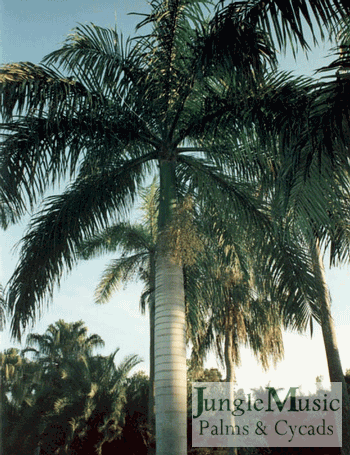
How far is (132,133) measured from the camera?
7.96 meters

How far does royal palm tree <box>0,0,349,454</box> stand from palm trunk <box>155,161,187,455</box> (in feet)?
0.05

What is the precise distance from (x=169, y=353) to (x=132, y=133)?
3470mm

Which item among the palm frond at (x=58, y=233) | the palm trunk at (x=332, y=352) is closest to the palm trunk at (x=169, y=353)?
the palm frond at (x=58, y=233)

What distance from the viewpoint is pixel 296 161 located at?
5.74 meters

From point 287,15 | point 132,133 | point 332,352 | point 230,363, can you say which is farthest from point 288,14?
point 230,363

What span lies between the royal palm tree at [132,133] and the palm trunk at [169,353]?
0.6 inches

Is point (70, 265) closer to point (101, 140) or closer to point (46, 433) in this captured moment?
point (101, 140)

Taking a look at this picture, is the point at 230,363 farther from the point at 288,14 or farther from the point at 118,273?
the point at 288,14

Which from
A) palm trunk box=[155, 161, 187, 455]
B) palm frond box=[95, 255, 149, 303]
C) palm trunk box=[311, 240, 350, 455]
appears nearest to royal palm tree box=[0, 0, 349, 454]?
palm trunk box=[155, 161, 187, 455]

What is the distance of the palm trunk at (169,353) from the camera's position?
645cm

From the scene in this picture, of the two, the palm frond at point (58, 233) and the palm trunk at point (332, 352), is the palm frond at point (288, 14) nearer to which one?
the palm frond at point (58, 233)

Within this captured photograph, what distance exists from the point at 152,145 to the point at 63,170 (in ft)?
5.22

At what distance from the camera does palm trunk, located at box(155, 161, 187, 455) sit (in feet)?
21.1

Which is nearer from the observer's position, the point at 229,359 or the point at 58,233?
the point at 58,233
